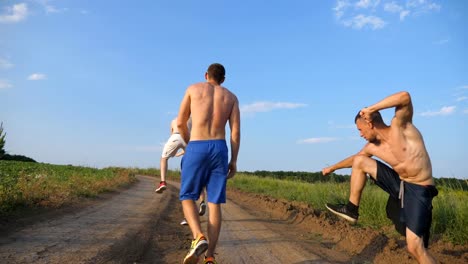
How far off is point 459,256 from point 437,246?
0.44 meters

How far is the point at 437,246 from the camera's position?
234 inches

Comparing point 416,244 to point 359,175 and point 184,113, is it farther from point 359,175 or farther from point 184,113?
point 184,113

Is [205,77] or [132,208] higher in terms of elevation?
[205,77]

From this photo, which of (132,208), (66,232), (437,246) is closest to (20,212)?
(66,232)

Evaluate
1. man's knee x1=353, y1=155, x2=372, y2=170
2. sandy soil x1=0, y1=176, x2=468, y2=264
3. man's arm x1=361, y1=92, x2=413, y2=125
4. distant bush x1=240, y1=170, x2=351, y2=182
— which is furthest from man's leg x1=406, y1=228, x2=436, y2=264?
distant bush x1=240, y1=170, x2=351, y2=182

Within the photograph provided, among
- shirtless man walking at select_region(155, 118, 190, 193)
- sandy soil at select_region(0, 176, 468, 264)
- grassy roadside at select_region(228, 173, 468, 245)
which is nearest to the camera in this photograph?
sandy soil at select_region(0, 176, 468, 264)

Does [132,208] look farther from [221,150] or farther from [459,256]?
[459,256]

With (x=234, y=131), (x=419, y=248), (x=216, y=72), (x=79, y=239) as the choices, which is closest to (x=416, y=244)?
(x=419, y=248)

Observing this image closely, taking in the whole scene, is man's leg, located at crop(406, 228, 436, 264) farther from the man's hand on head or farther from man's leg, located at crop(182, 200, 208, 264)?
man's leg, located at crop(182, 200, 208, 264)

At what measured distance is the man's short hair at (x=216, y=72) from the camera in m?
4.59

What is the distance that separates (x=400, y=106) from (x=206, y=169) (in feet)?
6.78

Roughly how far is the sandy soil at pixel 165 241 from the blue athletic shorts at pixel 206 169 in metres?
1.07

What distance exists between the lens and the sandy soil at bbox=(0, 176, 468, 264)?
4.75 metres

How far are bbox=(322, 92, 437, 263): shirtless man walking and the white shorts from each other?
4.37 metres
